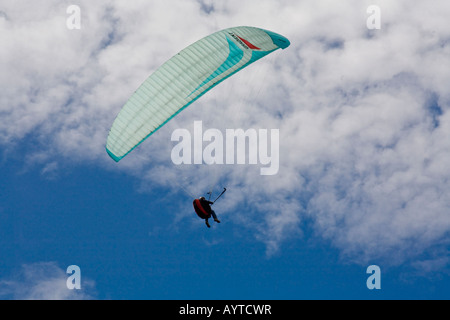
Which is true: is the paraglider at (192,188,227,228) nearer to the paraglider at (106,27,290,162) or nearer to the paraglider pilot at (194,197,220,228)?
the paraglider pilot at (194,197,220,228)

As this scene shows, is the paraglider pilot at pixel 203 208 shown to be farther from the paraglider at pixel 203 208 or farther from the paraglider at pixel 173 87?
the paraglider at pixel 173 87

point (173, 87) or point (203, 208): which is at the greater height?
point (173, 87)

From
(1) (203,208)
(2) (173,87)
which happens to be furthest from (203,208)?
(2) (173,87)

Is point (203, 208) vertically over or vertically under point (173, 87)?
under

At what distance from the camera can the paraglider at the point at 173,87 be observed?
27438mm

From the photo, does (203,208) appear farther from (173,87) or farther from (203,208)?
(173,87)

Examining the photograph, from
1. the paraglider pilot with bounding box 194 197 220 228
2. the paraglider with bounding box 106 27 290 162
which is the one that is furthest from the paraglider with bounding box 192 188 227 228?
the paraglider with bounding box 106 27 290 162

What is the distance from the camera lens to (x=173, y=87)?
90.6ft

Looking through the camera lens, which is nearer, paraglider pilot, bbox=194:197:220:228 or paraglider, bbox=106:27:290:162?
paraglider, bbox=106:27:290:162

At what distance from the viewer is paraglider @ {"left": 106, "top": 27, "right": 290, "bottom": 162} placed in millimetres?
27438
